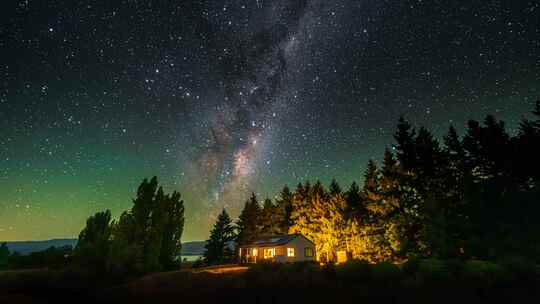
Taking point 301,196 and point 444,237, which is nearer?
point 444,237

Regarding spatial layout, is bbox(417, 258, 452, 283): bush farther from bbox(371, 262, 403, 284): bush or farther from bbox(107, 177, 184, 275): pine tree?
bbox(107, 177, 184, 275): pine tree

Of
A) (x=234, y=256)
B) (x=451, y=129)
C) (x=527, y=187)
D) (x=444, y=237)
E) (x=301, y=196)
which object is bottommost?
(x=234, y=256)

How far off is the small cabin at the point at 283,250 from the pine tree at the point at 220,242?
1074 centimetres

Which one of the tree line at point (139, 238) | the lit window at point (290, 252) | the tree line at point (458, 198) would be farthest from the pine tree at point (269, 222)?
the tree line at point (139, 238)

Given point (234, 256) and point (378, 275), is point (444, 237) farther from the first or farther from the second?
point (234, 256)

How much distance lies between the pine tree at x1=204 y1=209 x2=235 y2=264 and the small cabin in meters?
10.7

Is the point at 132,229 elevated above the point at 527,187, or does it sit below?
below

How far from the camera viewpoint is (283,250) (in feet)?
113

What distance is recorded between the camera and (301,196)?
46781 millimetres

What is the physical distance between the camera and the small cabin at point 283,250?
34375 millimetres

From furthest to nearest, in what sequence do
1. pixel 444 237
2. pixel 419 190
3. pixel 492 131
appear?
pixel 419 190 < pixel 492 131 < pixel 444 237

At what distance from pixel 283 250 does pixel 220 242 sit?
18.9m

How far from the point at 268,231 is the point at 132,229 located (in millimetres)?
27307

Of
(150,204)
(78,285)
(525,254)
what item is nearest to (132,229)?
(150,204)
